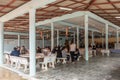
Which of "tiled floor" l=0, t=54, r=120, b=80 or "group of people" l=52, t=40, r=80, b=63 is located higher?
"group of people" l=52, t=40, r=80, b=63

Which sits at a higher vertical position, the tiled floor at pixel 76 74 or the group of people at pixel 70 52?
the group of people at pixel 70 52

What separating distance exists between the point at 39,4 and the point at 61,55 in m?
4.58

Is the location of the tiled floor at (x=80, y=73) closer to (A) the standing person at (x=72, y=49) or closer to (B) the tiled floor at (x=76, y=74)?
(B) the tiled floor at (x=76, y=74)

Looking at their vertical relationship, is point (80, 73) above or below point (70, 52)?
below

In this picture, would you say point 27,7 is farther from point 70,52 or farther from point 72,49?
point 70,52

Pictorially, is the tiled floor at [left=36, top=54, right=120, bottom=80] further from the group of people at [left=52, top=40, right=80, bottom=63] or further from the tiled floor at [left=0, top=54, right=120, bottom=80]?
the group of people at [left=52, top=40, right=80, bottom=63]

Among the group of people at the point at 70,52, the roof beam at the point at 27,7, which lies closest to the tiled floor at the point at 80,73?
the group of people at the point at 70,52

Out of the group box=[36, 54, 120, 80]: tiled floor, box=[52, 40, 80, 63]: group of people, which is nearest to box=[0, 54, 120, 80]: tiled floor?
box=[36, 54, 120, 80]: tiled floor

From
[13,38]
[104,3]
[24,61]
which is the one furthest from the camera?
[13,38]

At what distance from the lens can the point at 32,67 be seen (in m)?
7.81

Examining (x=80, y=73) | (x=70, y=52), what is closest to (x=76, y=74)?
(x=80, y=73)

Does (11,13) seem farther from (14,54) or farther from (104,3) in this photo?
(104,3)

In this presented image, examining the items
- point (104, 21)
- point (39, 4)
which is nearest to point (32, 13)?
point (39, 4)

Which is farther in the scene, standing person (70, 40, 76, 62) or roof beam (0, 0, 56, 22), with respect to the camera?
standing person (70, 40, 76, 62)
